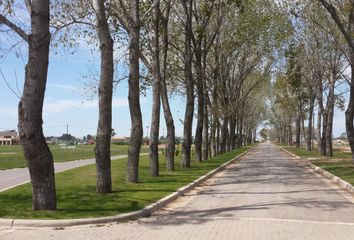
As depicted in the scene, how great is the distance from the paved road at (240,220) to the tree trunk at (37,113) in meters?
1.55

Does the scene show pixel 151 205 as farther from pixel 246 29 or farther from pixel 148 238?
pixel 246 29

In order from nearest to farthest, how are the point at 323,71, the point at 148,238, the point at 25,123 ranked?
the point at 148,238
the point at 25,123
the point at 323,71

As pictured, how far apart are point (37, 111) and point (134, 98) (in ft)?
24.0

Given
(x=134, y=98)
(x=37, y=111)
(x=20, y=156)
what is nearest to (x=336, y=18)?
(x=134, y=98)

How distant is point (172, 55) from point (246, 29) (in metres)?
5.95

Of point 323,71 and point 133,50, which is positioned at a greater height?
point 323,71

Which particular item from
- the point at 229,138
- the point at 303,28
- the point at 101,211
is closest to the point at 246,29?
the point at 303,28

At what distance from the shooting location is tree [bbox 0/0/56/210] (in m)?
10.7

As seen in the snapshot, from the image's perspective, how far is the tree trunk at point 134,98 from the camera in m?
17.8

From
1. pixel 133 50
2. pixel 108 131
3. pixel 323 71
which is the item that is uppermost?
pixel 323 71

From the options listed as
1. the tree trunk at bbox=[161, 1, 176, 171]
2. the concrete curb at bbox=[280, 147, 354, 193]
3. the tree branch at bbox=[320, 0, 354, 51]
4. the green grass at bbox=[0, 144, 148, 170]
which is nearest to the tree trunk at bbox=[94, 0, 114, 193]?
the concrete curb at bbox=[280, 147, 354, 193]

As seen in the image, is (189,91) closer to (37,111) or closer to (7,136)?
(37,111)

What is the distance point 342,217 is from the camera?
1126 cm

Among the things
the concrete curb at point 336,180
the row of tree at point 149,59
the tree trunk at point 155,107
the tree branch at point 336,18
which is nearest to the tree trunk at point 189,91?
the row of tree at point 149,59
